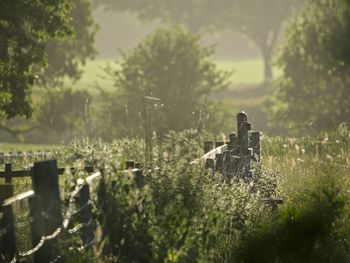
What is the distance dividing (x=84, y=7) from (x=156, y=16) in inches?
1535

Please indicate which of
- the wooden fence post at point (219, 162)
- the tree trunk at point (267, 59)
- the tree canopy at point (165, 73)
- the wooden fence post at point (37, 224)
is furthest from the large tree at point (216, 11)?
the wooden fence post at point (37, 224)

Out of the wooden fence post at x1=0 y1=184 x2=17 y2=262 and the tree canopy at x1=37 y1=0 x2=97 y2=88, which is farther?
the tree canopy at x1=37 y1=0 x2=97 y2=88

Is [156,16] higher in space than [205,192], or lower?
higher

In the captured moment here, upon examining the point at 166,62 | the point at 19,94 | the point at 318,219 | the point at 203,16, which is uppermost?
the point at 203,16

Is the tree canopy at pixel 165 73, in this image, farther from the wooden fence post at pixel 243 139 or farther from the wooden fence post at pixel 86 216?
the wooden fence post at pixel 86 216

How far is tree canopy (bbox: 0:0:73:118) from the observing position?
21.7 metres

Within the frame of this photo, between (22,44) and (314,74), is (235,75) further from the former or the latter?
(22,44)

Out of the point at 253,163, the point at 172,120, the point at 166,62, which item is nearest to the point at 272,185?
the point at 253,163

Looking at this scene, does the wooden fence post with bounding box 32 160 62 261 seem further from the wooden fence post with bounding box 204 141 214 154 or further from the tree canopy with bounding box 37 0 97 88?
the tree canopy with bounding box 37 0 97 88

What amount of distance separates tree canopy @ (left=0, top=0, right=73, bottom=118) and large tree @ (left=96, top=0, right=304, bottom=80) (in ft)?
193

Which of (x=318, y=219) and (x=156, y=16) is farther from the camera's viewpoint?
(x=156, y=16)

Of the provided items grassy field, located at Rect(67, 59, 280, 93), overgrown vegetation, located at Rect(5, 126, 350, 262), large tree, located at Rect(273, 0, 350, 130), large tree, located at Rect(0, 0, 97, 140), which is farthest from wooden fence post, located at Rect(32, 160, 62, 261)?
grassy field, located at Rect(67, 59, 280, 93)

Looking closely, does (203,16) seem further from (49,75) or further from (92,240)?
(92,240)

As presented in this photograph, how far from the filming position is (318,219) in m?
10.0
